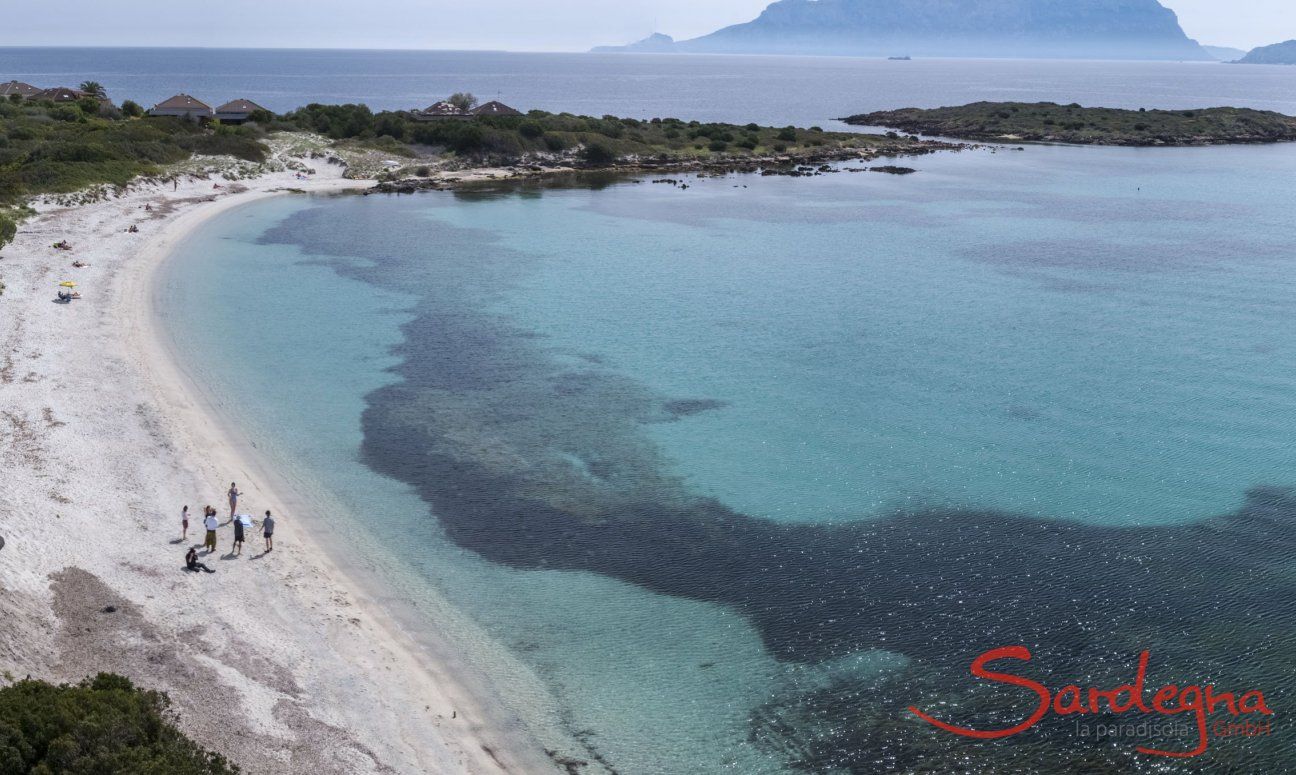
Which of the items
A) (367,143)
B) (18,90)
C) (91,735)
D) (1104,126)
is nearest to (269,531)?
(91,735)

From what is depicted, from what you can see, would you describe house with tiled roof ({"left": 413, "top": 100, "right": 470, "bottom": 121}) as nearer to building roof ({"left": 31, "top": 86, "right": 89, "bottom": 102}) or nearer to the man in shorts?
building roof ({"left": 31, "top": 86, "right": 89, "bottom": 102})

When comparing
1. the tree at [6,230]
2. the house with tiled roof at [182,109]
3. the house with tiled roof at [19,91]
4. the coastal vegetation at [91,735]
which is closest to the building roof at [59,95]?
the house with tiled roof at [19,91]

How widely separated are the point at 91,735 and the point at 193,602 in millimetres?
7675

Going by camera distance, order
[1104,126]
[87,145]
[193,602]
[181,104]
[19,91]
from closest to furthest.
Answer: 1. [193,602]
2. [87,145]
3. [181,104]
4. [19,91]
5. [1104,126]

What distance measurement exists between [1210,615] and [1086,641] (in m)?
3.94

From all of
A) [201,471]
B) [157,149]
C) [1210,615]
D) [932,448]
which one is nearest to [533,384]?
[201,471]

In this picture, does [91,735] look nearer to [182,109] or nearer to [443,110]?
[182,109]

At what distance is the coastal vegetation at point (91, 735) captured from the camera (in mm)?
14938

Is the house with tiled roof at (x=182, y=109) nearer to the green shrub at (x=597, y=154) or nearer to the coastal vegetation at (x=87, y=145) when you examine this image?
the coastal vegetation at (x=87, y=145)

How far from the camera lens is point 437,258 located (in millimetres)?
65938

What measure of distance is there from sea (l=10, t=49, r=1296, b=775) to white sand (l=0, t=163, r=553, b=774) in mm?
1359

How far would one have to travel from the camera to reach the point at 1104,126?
158875 millimetres

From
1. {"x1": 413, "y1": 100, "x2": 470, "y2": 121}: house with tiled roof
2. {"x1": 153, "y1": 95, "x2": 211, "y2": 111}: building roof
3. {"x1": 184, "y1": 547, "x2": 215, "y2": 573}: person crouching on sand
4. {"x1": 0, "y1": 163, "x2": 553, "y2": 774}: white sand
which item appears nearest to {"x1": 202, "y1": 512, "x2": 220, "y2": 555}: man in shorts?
{"x1": 0, "y1": 163, "x2": 553, "y2": 774}: white sand

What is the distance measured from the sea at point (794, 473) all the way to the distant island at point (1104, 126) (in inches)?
3625
